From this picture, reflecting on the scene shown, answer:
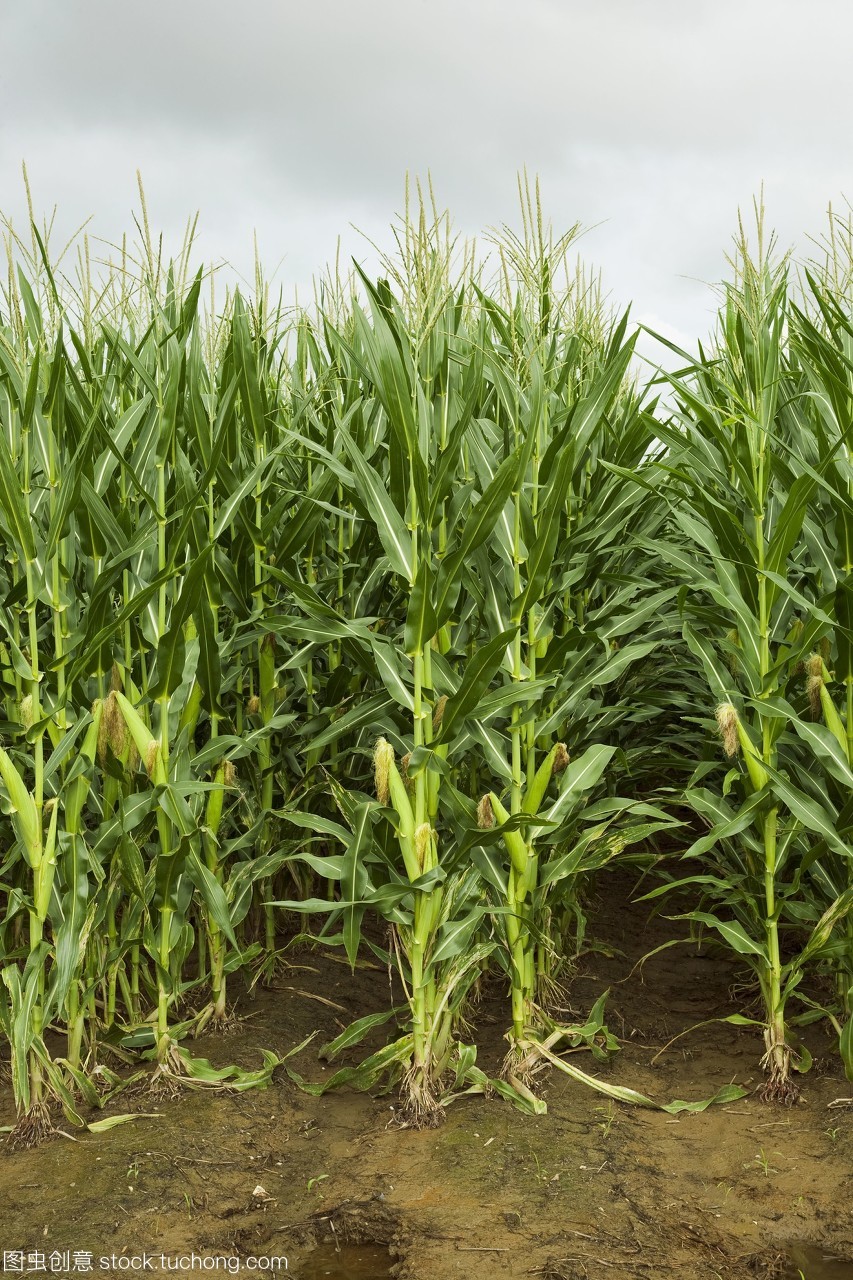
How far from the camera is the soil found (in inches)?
126

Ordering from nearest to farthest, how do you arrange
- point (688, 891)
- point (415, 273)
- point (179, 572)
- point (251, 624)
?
point (415, 273) < point (179, 572) < point (251, 624) < point (688, 891)

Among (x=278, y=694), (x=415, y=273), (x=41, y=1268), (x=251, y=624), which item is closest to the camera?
(x=41, y=1268)

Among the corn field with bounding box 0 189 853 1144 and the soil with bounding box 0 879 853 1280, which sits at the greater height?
the corn field with bounding box 0 189 853 1144

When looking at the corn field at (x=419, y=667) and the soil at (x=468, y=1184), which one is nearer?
the soil at (x=468, y=1184)

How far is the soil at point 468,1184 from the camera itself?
3195mm

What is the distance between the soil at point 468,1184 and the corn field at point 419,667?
14cm

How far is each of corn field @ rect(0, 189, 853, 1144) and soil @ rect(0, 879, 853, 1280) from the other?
5.3 inches

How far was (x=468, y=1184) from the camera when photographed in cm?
345

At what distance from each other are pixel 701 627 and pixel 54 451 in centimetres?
268

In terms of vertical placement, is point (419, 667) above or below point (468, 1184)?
above

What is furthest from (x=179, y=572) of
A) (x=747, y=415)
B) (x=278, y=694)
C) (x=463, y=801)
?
(x=747, y=415)

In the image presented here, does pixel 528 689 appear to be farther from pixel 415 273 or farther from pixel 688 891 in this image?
pixel 688 891

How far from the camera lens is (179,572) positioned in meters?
3.94

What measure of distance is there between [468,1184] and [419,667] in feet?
5.54
